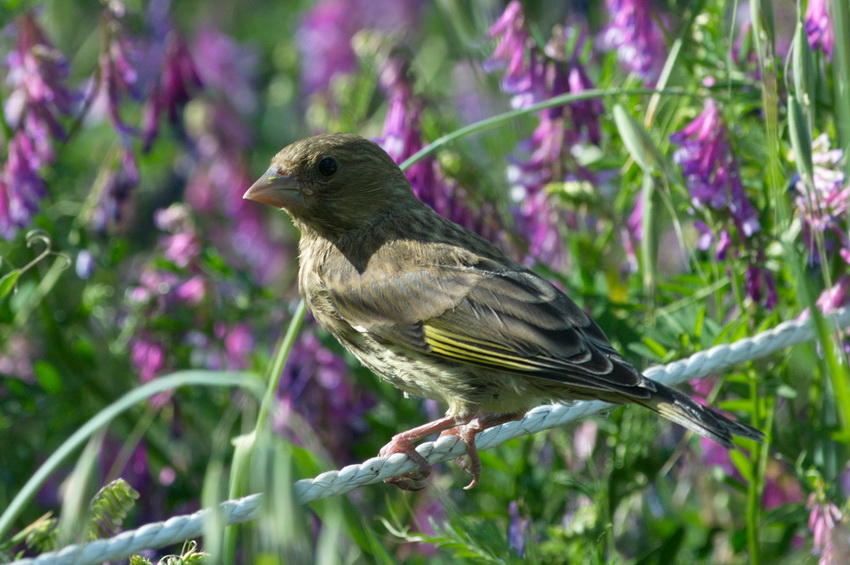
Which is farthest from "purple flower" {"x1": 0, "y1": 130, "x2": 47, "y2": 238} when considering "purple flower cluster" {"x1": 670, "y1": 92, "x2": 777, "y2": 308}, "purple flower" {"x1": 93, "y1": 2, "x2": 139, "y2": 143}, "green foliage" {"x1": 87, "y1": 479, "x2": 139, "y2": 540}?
"purple flower cluster" {"x1": 670, "y1": 92, "x2": 777, "y2": 308}

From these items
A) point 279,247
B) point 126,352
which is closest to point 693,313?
point 126,352

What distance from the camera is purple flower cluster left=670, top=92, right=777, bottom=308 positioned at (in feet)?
9.96

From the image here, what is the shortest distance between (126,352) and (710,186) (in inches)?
81.7

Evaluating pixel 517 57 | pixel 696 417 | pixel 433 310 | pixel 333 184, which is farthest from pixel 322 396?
pixel 696 417

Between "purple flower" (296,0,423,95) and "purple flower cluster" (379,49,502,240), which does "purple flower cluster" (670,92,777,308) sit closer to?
"purple flower cluster" (379,49,502,240)

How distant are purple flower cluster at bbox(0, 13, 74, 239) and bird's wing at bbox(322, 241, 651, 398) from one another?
1192 millimetres

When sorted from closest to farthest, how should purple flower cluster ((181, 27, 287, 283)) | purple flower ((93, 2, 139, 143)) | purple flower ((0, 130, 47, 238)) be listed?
purple flower ((0, 130, 47, 238)) → purple flower ((93, 2, 139, 143)) → purple flower cluster ((181, 27, 287, 283))

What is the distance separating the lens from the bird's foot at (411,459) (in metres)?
2.65

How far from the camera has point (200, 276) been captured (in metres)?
3.76

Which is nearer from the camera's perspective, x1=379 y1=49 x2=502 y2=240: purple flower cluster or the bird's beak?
the bird's beak

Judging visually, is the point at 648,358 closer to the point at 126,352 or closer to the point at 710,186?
the point at 710,186

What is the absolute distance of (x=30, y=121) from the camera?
3.60m

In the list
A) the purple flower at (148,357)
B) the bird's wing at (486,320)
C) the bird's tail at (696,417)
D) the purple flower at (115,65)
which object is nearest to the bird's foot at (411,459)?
the bird's wing at (486,320)

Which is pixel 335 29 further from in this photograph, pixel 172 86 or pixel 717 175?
pixel 717 175
